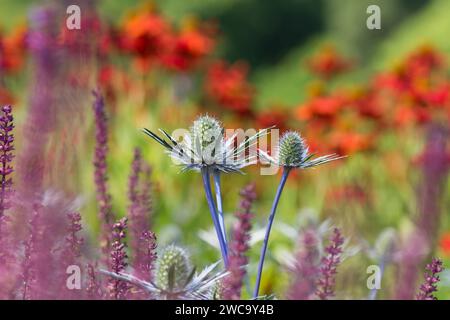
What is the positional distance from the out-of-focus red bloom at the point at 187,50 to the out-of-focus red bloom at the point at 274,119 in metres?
0.48

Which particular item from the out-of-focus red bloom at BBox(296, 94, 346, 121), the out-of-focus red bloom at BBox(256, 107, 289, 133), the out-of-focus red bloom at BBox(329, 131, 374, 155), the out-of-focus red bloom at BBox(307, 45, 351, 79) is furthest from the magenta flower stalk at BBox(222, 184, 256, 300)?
the out-of-focus red bloom at BBox(307, 45, 351, 79)

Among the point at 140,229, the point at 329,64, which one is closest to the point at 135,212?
the point at 140,229

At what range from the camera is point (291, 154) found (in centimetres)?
122

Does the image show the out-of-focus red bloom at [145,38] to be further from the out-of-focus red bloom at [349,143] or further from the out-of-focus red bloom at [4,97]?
the out-of-focus red bloom at [349,143]

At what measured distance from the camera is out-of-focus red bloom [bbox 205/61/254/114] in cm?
473

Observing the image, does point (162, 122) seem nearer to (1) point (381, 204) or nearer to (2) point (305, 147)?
(1) point (381, 204)

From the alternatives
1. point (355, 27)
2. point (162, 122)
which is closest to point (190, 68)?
point (162, 122)

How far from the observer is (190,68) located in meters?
4.61

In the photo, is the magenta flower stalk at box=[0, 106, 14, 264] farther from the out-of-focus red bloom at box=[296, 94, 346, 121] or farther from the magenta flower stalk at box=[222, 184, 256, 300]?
the out-of-focus red bloom at box=[296, 94, 346, 121]

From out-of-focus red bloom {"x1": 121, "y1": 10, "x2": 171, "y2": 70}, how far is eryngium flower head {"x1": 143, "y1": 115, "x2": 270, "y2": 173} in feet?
10.4

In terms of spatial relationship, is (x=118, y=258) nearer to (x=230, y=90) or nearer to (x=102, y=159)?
(x=102, y=159)

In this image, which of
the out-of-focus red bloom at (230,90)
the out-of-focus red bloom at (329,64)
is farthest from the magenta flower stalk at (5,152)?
the out-of-focus red bloom at (329,64)

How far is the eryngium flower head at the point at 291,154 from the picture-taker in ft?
3.90

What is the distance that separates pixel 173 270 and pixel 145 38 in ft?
11.1
